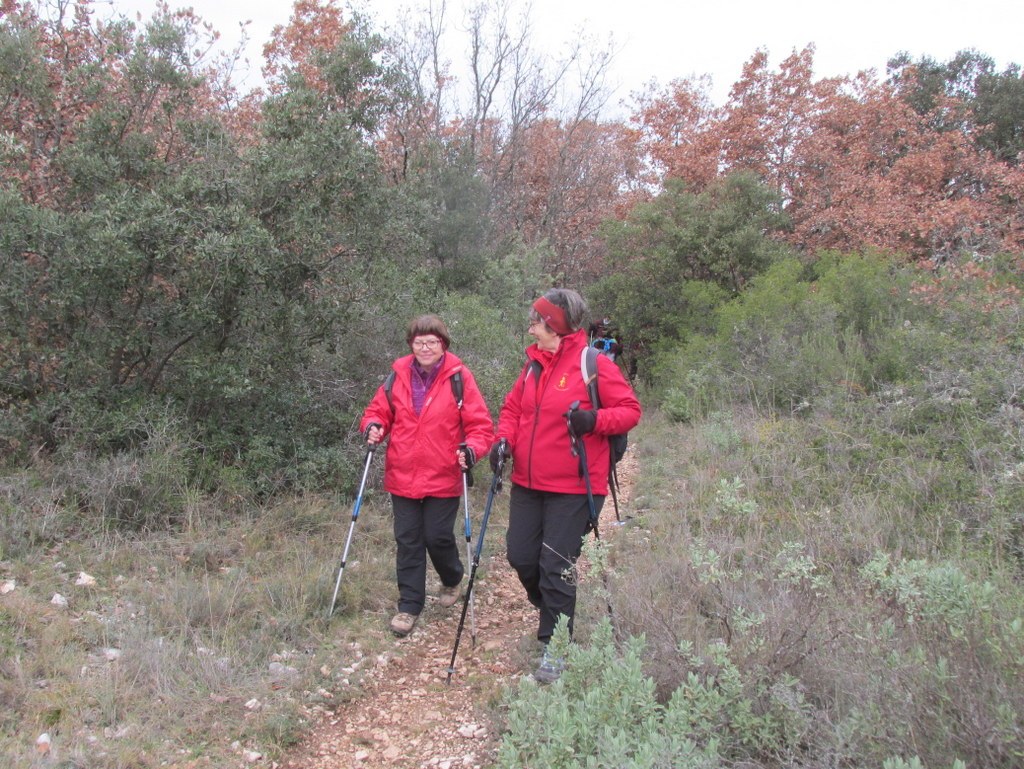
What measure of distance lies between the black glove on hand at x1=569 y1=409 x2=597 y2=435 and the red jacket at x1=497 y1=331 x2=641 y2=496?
0.06 metres

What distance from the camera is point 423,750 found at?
356 cm

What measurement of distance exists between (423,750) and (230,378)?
13.0 ft

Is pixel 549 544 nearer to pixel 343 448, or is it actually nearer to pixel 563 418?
pixel 563 418

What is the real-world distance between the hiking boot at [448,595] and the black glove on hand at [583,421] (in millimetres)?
1955

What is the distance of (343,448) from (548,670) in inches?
147

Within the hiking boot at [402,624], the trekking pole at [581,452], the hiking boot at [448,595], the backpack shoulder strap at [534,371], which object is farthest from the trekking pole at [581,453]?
the hiking boot at [448,595]

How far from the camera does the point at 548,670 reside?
3881mm

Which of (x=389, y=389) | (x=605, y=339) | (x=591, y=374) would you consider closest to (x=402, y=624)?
(x=389, y=389)

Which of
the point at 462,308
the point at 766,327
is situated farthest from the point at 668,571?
the point at 766,327

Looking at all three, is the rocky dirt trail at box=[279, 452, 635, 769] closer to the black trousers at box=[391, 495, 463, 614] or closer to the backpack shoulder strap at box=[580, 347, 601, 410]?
the black trousers at box=[391, 495, 463, 614]

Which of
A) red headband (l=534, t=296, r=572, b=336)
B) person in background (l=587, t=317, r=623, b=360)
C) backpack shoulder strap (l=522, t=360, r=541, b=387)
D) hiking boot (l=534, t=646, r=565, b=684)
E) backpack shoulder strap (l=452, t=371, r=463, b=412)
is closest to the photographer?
hiking boot (l=534, t=646, r=565, b=684)

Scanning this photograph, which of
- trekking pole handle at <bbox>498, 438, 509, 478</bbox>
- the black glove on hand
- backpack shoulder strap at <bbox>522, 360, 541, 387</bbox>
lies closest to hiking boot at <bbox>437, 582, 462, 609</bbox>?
trekking pole handle at <bbox>498, 438, 509, 478</bbox>

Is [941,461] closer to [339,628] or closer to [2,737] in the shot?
[339,628]

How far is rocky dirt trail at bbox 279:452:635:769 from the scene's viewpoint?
3500 mm
